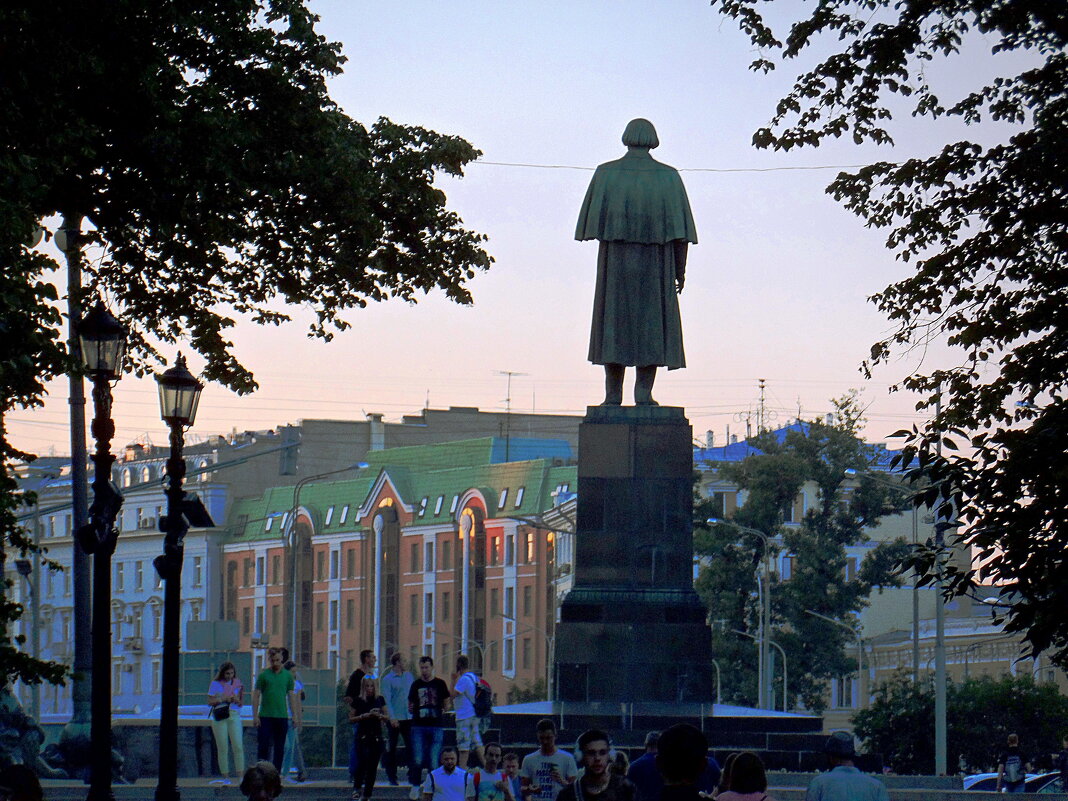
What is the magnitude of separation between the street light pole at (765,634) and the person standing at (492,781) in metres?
41.3

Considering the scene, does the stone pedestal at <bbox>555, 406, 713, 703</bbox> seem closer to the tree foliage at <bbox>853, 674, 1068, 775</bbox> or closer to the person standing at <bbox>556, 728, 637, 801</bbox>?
the person standing at <bbox>556, 728, 637, 801</bbox>

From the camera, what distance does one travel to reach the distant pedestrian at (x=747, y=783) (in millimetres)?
10594

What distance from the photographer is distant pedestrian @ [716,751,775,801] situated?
417 inches

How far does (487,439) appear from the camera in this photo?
105 m

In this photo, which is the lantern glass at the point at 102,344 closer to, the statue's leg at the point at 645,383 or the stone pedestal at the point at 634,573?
the stone pedestal at the point at 634,573

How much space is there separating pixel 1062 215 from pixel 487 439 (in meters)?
87.6

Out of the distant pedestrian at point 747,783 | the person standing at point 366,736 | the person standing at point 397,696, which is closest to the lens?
the distant pedestrian at point 747,783

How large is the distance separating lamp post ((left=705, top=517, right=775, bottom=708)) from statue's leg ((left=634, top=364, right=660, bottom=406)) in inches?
1330

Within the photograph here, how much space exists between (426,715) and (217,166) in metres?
5.65

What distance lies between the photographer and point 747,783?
10.6 m

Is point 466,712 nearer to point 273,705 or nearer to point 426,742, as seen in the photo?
point 426,742

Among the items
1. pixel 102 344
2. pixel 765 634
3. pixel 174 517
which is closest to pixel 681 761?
pixel 102 344

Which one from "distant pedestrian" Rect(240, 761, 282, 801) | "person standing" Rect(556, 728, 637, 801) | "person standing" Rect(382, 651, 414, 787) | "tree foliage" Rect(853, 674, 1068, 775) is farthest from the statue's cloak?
"tree foliage" Rect(853, 674, 1068, 775)

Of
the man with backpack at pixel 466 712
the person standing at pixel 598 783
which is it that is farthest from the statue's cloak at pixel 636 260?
the person standing at pixel 598 783
